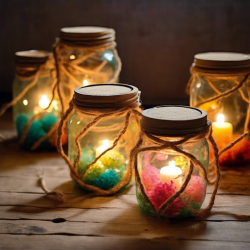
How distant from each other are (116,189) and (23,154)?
0.50m

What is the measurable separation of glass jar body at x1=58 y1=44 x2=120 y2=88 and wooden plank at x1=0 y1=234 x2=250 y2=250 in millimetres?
647

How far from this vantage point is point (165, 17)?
189 cm

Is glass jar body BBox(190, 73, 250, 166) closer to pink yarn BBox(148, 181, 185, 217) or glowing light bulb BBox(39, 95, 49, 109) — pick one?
pink yarn BBox(148, 181, 185, 217)

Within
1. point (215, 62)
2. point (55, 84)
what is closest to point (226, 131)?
point (215, 62)

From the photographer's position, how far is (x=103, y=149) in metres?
1.24

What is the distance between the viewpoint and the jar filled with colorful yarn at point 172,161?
3.34 ft

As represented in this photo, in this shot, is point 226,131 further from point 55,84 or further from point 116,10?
point 116,10

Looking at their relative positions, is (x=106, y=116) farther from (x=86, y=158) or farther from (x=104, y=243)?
(x=104, y=243)

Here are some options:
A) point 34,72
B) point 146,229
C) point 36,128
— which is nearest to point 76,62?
point 34,72

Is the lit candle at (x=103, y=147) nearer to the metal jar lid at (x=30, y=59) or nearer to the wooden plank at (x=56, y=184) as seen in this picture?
the wooden plank at (x=56, y=184)

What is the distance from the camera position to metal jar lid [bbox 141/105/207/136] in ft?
3.30

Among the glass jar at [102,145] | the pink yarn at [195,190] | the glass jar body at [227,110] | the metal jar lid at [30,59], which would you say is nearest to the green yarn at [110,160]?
the glass jar at [102,145]

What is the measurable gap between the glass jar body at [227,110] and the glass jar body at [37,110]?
53 cm

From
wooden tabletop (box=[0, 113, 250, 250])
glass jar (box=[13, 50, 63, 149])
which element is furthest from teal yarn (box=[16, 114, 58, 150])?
wooden tabletop (box=[0, 113, 250, 250])
